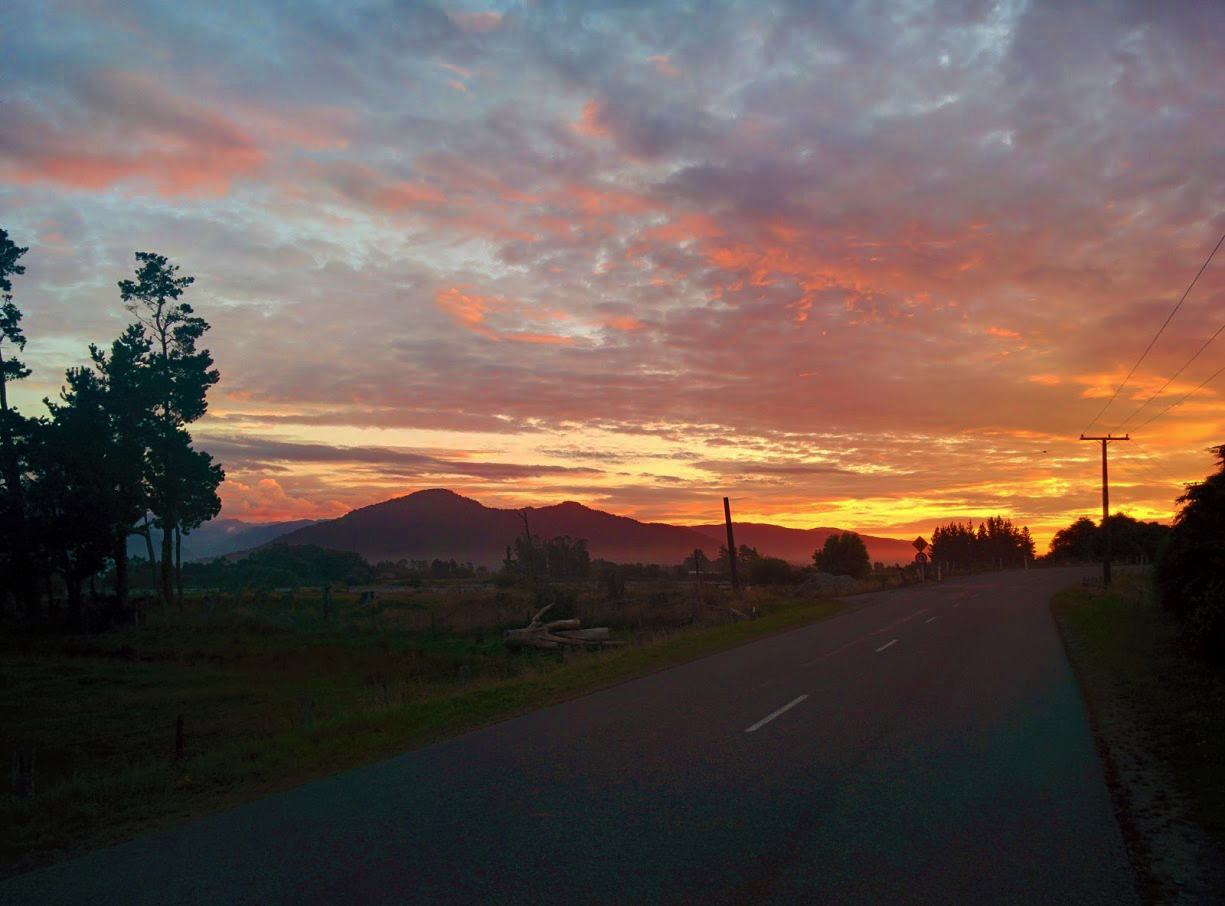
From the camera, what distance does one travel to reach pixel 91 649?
32188mm

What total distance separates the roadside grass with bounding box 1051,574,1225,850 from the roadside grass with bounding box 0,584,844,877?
8731 mm

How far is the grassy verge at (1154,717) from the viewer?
7.33 m

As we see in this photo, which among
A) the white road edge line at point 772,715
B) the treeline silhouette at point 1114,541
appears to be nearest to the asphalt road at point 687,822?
the white road edge line at point 772,715

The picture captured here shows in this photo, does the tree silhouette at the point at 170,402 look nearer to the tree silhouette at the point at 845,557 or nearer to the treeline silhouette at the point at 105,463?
the treeline silhouette at the point at 105,463

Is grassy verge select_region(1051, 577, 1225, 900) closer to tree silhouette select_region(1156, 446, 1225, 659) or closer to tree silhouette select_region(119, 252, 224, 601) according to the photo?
tree silhouette select_region(1156, 446, 1225, 659)

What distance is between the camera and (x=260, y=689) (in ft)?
85.0

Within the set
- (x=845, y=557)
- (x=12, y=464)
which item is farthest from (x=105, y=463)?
(x=845, y=557)

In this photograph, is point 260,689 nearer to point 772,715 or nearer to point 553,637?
point 553,637

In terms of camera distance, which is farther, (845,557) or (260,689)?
(845,557)

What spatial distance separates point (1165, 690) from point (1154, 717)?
7.81 feet

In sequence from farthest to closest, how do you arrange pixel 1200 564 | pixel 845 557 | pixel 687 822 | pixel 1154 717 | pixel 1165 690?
1. pixel 845 557
2. pixel 1200 564
3. pixel 1165 690
4. pixel 1154 717
5. pixel 687 822

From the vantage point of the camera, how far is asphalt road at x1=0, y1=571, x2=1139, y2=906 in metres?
5.79

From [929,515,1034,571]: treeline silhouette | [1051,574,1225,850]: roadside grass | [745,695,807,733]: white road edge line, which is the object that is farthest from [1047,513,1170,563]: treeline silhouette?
[745,695,807,733]: white road edge line

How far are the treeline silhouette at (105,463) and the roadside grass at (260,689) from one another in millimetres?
4870
